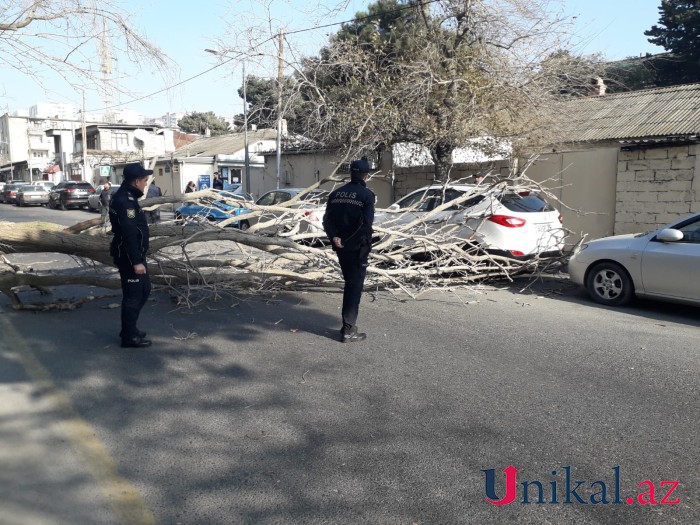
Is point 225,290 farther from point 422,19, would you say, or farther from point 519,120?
point 422,19

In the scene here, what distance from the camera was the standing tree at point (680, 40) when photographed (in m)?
26.4

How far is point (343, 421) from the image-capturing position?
4.25 metres

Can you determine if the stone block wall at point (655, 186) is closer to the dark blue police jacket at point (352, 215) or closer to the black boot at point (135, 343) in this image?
the dark blue police jacket at point (352, 215)

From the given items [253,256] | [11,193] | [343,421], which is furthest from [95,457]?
[11,193]

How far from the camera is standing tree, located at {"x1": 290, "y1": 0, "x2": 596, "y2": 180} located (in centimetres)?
1352

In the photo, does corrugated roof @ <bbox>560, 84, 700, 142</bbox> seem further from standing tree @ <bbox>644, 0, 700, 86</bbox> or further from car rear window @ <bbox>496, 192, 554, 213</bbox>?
standing tree @ <bbox>644, 0, 700, 86</bbox>

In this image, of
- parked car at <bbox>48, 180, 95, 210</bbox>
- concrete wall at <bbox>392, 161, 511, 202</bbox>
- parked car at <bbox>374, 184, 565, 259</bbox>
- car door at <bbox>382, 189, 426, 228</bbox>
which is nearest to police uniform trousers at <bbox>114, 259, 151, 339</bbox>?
parked car at <bbox>374, 184, 565, 259</bbox>

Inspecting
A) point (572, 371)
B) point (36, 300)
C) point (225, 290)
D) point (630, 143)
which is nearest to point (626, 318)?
point (572, 371)

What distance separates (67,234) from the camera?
7.54m

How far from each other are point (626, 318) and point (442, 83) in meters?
7.49

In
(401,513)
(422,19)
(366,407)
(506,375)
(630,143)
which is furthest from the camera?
(422,19)

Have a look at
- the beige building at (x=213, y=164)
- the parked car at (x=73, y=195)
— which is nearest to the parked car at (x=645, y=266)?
the beige building at (x=213, y=164)

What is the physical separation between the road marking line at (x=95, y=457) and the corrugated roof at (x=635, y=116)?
40.0ft

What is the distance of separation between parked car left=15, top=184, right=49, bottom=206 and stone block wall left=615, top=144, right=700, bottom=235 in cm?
3160
